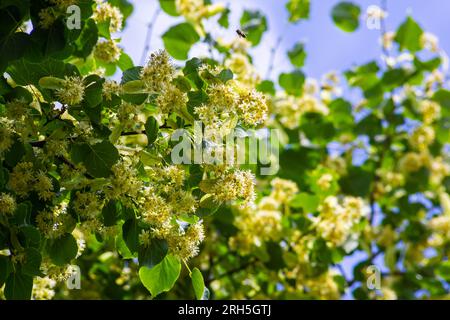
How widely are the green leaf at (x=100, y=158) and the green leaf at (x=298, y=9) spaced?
279cm

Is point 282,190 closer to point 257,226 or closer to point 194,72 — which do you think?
point 257,226

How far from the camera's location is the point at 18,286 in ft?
6.47

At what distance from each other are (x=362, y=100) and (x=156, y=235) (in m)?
3.35

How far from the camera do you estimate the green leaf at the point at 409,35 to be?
15.3 feet

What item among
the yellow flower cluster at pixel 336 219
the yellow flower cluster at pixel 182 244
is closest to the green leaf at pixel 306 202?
the yellow flower cluster at pixel 336 219

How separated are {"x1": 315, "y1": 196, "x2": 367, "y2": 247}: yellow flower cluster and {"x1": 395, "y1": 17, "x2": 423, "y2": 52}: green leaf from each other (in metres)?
1.63

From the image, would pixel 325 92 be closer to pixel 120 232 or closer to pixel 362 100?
pixel 362 100

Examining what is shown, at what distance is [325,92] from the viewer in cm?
518

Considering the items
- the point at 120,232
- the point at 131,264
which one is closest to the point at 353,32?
the point at 131,264

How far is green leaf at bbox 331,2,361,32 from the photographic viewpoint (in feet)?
15.7

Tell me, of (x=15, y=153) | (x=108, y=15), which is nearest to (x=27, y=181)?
(x=15, y=153)

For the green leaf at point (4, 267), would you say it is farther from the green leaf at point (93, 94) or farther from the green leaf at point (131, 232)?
the green leaf at point (93, 94)

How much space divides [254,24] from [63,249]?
2367mm

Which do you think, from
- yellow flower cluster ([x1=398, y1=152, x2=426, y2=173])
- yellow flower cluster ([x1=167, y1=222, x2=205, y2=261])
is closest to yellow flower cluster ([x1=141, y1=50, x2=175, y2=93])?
yellow flower cluster ([x1=167, y1=222, x2=205, y2=261])
